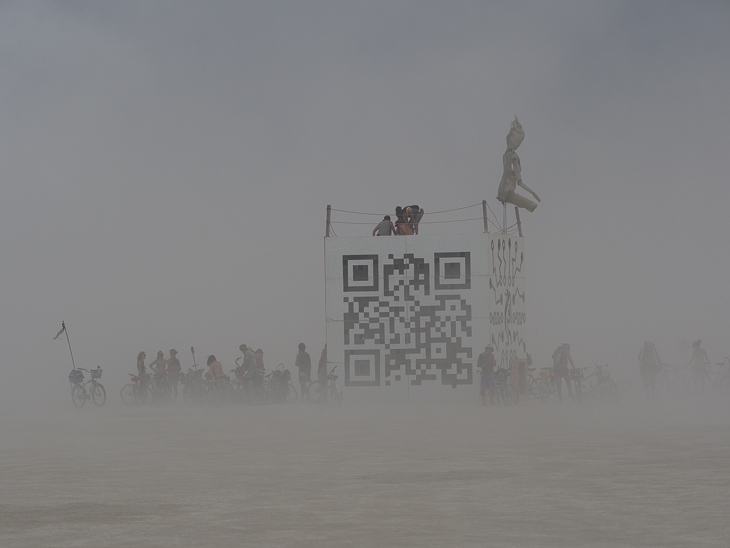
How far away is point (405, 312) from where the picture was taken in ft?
110

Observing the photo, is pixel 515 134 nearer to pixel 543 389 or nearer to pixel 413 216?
pixel 413 216

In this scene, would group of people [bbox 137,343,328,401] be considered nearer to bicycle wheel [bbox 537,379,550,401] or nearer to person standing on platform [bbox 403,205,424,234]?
person standing on platform [bbox 403,205,424,234]

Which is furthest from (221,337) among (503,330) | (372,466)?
(372,466)

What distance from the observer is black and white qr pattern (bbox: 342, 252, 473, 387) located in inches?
1323

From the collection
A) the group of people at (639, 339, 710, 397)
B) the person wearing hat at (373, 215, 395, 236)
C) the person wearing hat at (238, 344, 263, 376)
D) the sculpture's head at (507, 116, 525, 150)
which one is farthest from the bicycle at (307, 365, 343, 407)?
the sculpture's head at (507, 116, 525, 150)

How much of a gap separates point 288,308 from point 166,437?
69.6 metres

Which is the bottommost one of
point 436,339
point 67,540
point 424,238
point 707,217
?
point 67,540

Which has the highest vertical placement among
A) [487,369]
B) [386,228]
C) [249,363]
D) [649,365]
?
[386,228]

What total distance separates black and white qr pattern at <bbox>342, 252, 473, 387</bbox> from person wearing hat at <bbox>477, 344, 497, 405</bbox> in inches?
93.3

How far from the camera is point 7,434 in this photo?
2434cm

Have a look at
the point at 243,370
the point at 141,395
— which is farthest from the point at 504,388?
the point at 141,395

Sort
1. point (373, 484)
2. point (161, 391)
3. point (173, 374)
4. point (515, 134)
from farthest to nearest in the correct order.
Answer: point (515, 134), point (173, 374), point (161, 391), point (373, 484)

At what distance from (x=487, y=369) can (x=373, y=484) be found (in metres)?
17.2

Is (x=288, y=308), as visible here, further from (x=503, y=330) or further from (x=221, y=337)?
(x=503, y=330)
